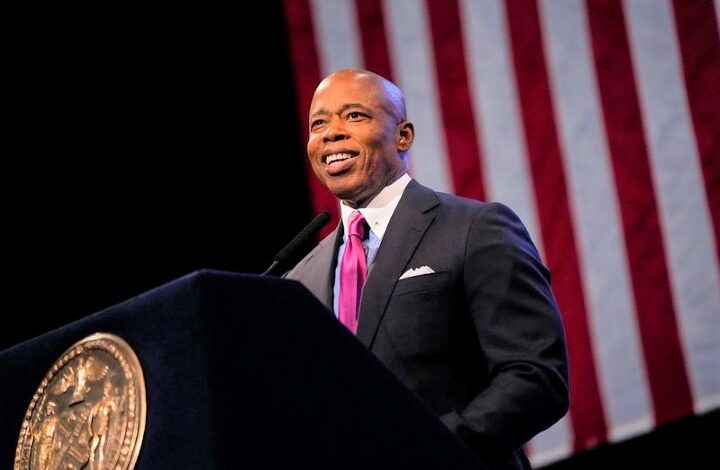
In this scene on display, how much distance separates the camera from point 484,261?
1.72 metres

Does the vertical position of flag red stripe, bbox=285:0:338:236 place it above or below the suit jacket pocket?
above

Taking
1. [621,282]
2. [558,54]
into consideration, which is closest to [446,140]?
[558,54]

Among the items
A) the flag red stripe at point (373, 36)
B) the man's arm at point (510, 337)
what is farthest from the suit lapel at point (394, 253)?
the flag red stripe at point (373, 36)

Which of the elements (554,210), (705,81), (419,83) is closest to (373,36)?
(419,83)

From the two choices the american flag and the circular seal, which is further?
the american flag

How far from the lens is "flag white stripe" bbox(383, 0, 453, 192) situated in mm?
3402

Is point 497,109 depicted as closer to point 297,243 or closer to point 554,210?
point 554,210

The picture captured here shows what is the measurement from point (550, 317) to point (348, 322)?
349 millimetres

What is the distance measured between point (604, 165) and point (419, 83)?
2.19ft

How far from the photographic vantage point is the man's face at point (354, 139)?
79.7 inches

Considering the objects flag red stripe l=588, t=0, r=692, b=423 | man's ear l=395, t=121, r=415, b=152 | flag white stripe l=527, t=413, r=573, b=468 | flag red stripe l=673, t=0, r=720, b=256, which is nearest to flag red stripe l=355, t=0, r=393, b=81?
flag red stripe l=588, t=0, r=692, b=423

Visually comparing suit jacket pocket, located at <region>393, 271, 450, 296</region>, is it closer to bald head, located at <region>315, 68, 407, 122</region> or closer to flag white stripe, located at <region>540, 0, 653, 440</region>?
bald head, located at <region>315, 68, 407, 122</region>

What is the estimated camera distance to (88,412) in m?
1.18

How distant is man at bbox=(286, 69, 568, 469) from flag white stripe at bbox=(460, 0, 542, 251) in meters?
1.31
